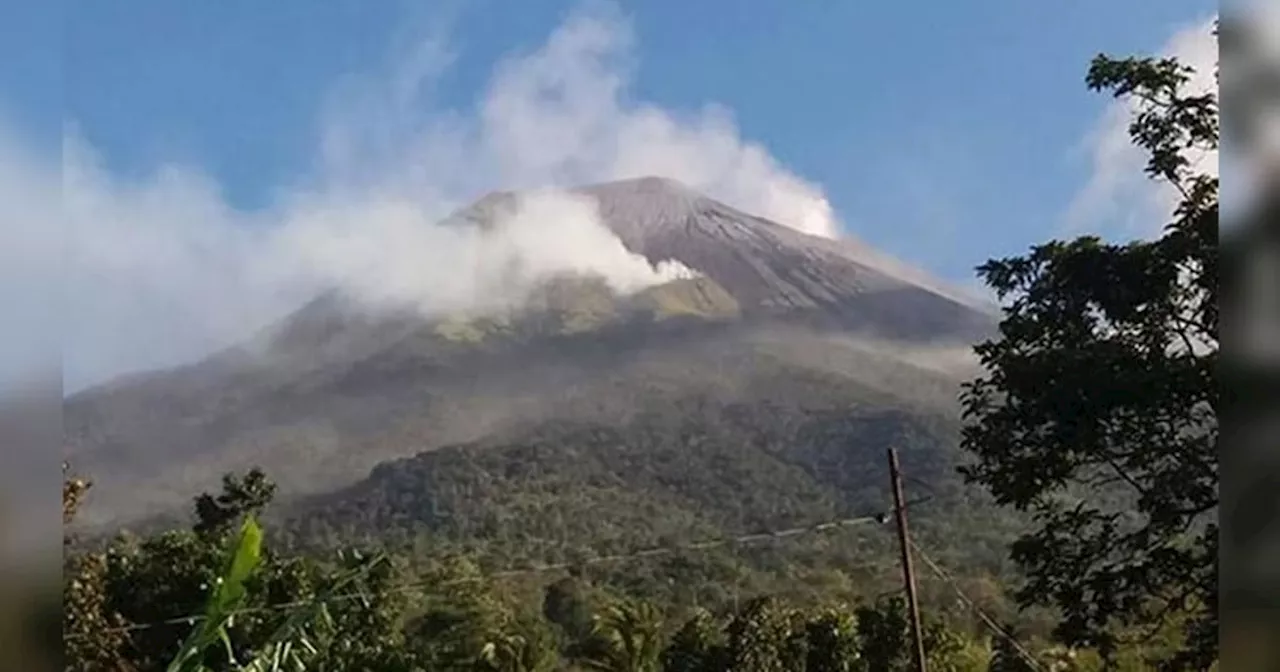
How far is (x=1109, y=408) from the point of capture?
5.93 m

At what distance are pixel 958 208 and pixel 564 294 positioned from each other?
6.82m

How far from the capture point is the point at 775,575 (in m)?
8.41

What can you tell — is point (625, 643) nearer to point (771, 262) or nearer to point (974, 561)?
point (974, 561)

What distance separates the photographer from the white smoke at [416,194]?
34.9 ft

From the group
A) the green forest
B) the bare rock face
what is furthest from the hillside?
the bare rock face

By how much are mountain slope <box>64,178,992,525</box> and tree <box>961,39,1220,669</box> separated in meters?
5.24

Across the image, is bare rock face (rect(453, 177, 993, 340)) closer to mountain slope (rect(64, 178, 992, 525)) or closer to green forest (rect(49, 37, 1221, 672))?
mountain slope (rect(64, 178, 992, 525))

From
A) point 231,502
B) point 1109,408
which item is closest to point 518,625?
point 231,502

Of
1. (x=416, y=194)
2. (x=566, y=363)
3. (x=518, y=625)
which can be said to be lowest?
(x=518, y=625)

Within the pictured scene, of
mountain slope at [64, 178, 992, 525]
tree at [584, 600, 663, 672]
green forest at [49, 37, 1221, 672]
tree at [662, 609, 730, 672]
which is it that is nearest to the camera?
green forest at [49, 37, 1221, 672]

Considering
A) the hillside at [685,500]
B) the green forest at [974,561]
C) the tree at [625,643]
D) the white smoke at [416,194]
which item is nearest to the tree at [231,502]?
the green forest at [974,561]

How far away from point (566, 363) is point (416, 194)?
280 cm

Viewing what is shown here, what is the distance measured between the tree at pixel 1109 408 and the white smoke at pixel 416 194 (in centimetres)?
412

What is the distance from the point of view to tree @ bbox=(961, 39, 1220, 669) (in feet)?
18.1
